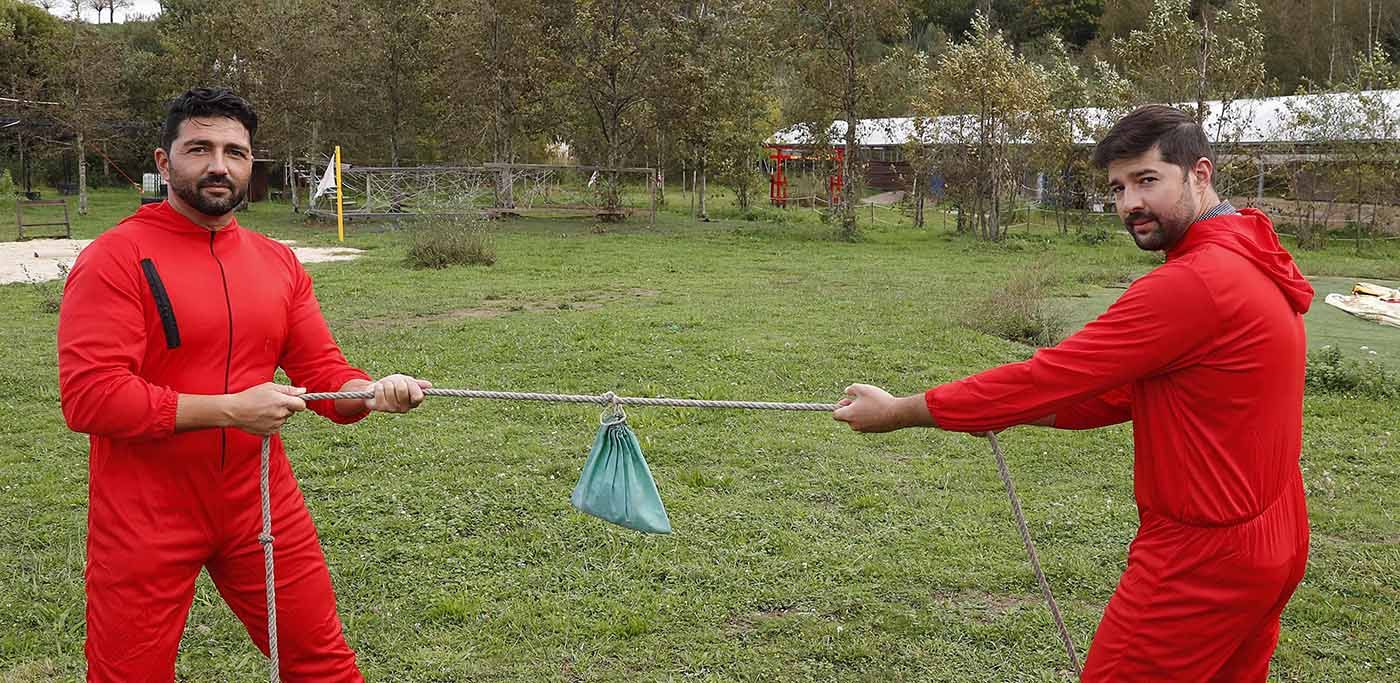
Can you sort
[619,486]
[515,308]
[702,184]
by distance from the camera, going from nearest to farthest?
[619,486] < [515,308] < [702,184]

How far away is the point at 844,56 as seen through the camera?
2770 cm

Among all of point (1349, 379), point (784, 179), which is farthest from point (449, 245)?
point (784, 179)

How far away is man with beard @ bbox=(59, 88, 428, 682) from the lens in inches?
125

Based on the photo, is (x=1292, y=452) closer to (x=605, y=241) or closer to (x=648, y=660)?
(x=648, y=660)

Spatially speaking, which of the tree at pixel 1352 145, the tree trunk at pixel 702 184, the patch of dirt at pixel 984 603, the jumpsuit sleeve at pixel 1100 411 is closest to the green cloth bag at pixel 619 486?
the jumpsuit sleeve at pixel 1100 411

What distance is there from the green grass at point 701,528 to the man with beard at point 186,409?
1.45m

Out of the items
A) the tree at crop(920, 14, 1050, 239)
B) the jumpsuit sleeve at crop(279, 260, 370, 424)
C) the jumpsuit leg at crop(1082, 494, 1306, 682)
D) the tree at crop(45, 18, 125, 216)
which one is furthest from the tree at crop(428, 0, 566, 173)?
the jumpsuit leg at crop(1082, 494, 1306, 682)

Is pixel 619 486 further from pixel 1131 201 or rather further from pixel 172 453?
pixel 1131 201

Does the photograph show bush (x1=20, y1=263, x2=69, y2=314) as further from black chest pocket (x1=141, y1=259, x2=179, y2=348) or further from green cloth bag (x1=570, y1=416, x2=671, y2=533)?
green cloth bag (x1=570, y1=416, x2=671, y2=533)

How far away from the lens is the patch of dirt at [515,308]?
13.6 m

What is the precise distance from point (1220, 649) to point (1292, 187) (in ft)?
92.2

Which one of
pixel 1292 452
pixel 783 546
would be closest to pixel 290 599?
pixel 1292 452

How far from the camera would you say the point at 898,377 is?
10297 millimetres

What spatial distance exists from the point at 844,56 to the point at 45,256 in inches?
676
